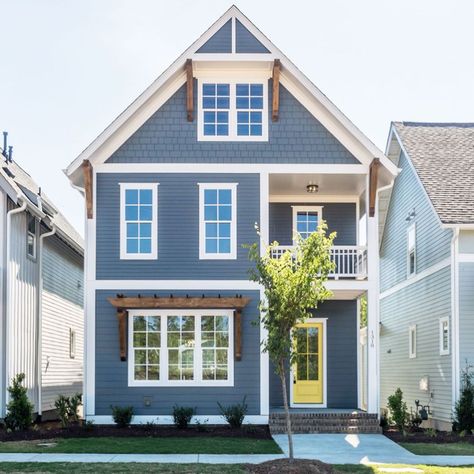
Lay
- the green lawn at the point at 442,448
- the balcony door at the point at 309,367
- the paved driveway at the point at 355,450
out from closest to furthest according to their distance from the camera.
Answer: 1. the paved driveway at the point at 355,450
2. the green lawn at the point at 442,448
3. the balcony door at the point at 309,367

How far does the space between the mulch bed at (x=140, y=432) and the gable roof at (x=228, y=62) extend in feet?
19.9

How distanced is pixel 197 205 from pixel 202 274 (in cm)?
169

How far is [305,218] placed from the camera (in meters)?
22.5

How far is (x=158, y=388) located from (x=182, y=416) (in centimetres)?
97

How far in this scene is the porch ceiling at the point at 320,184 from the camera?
20453 millimetres

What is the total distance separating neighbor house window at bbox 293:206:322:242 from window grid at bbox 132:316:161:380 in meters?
4.97

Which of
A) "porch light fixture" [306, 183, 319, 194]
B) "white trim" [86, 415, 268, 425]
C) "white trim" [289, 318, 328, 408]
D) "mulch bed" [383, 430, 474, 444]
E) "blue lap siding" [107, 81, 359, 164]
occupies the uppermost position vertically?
"blue lap siding" [107, 81, 359, 164]

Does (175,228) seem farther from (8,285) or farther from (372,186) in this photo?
(372,186)

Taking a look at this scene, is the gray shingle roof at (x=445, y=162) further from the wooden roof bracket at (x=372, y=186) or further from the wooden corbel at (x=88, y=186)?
the wooden corbel at (x=88, y=186)

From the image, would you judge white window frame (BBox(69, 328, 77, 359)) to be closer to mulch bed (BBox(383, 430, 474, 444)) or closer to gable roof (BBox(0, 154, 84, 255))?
gable roof (BBox(0, 154, 84, 255))

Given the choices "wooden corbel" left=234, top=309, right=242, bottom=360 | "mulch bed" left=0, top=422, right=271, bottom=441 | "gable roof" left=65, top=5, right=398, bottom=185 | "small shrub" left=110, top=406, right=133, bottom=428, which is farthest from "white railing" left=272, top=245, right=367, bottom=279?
"small shrub" left=110, top=406, right=133, bottom=428

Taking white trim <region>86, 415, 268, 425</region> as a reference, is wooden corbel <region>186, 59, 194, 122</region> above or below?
above

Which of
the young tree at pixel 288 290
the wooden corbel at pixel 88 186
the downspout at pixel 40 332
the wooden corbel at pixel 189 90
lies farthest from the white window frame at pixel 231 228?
the young tree at pixel 288 290

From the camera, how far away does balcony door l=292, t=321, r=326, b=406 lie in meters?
21.7
